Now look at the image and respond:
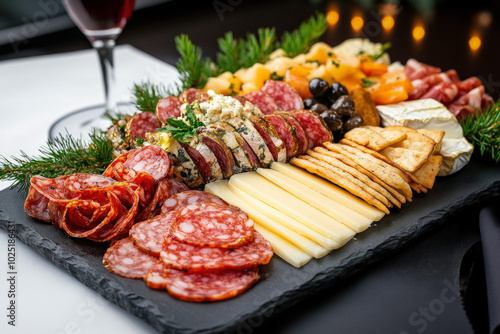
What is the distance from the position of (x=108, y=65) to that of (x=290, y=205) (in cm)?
141

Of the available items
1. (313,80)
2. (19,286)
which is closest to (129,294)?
(19,286)

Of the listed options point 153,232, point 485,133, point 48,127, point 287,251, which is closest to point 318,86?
point 485,133

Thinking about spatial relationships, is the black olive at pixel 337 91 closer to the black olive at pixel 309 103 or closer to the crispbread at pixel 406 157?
the black olive at pixel 309 103

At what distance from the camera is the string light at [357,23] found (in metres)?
4.91

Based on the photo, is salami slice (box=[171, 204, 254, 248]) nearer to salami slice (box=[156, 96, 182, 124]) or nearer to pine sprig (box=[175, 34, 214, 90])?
salami slice (box=[156, 96, 182, 124])

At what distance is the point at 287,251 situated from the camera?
1.85 meters

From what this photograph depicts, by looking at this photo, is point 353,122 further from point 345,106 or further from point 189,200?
point 189,200

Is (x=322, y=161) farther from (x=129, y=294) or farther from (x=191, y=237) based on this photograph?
(x=129, y=294)

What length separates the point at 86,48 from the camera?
4254 mm

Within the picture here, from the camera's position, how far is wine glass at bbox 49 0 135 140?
2512mm

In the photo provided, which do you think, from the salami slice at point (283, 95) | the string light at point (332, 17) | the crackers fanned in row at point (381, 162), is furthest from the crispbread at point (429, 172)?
the string light at point (332, 17)

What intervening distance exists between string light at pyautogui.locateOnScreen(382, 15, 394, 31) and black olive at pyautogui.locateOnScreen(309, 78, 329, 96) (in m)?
2.56

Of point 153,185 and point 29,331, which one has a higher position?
point 153,185

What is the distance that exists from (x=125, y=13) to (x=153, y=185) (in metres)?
1.02
